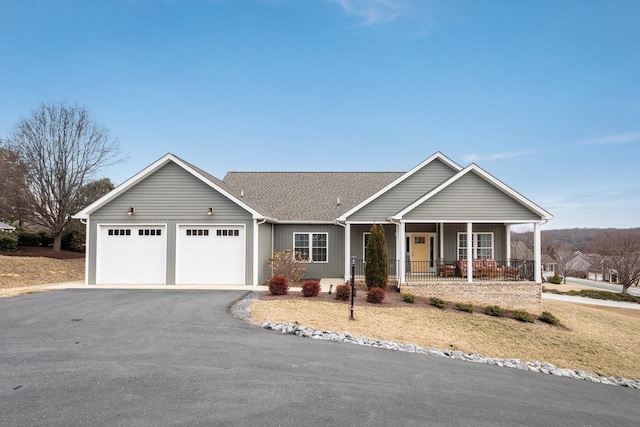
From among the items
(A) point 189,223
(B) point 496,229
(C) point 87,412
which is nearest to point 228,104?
(A) point 189,223

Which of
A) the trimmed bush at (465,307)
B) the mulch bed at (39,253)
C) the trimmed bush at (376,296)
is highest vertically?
the mulch bed at (39,253)

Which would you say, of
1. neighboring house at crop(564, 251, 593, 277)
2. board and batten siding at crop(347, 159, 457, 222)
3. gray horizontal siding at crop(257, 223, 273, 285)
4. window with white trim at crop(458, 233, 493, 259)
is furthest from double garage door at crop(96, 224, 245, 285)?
neighboring house at crop(564, 251, 593, 277)

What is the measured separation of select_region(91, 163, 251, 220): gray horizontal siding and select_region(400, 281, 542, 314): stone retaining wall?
Result: 804 centimetres

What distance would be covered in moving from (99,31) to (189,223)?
39.1 ft

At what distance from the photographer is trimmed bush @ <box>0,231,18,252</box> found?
21859mm

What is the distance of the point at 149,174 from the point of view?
15.5 meters

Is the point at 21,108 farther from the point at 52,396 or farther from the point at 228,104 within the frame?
the point at 52,396

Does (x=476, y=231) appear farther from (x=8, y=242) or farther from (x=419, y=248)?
(x=8, y=242)

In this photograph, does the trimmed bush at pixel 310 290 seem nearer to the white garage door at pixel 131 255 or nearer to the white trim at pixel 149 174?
the white trim at pixel 149 174

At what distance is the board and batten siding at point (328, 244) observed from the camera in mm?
17984

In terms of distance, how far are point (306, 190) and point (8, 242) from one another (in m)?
18.7

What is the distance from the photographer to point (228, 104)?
25.1 m

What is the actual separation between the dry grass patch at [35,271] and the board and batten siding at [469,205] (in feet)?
57.7

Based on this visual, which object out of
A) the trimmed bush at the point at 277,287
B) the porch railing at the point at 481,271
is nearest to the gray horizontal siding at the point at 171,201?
the trimmed bush at the point at 277,287
